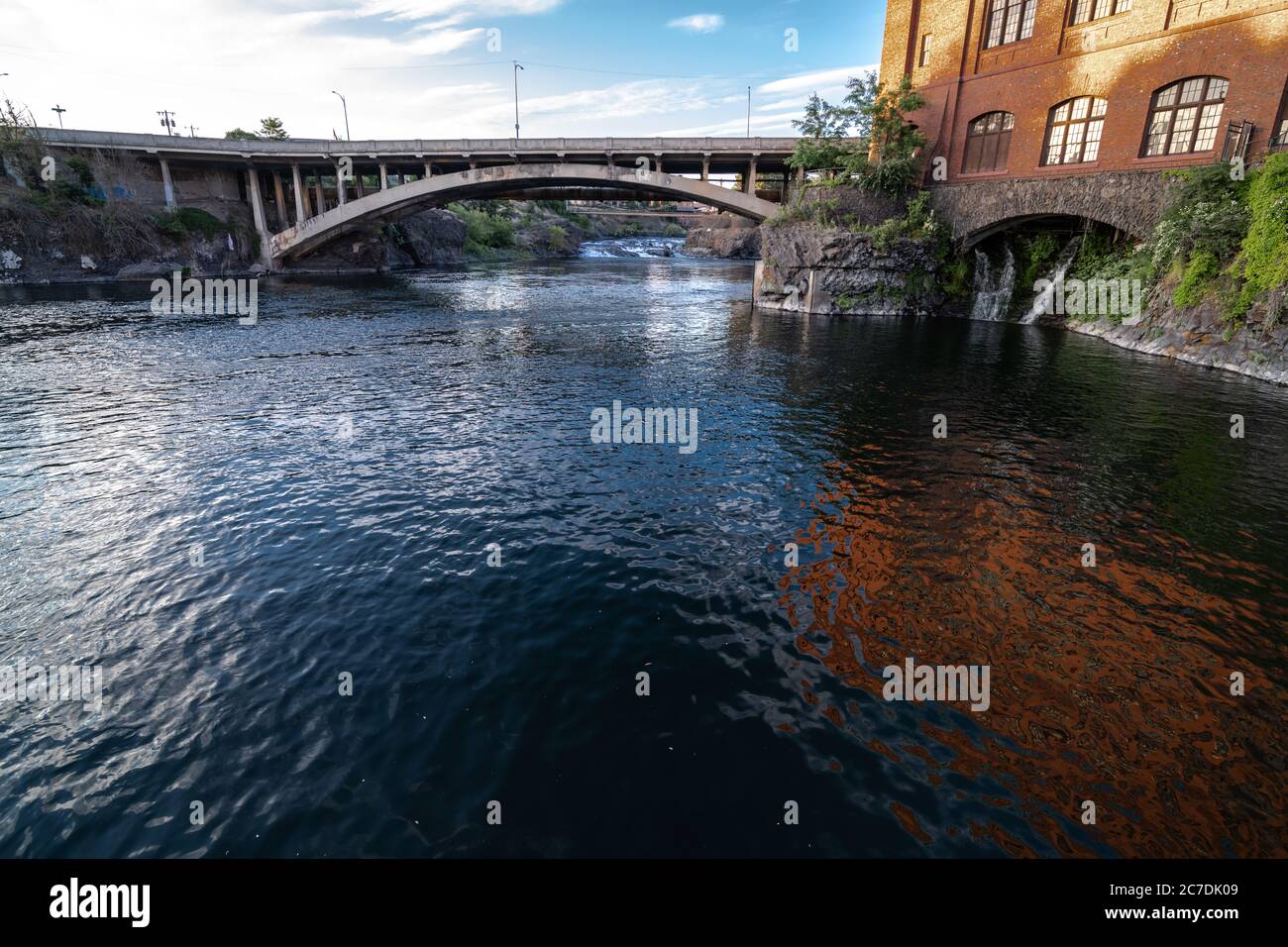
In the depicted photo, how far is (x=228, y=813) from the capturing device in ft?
19.0

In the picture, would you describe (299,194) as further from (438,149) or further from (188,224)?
(438,149)

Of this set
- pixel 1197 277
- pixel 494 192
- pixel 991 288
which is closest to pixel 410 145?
pixel 494 192

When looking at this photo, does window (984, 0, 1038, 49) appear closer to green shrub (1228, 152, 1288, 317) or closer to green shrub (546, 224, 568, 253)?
green shrub (1228, 152, 1288, 317)

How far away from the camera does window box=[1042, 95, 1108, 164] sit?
29938 mm

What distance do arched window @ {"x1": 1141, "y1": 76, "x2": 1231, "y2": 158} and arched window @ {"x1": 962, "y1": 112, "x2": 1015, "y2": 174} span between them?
6.81 metres

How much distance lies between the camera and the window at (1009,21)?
3191cm

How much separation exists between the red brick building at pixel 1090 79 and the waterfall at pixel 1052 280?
3926 mm

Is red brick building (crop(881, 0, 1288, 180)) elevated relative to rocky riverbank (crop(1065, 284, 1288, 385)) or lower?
elevated

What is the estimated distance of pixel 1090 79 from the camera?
29.7 meters

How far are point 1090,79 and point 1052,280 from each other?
364 inches

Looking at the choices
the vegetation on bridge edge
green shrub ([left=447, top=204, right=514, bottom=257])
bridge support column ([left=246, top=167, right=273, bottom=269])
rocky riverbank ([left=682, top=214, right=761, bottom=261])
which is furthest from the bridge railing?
rocky riverbank ([left=682, top=214, right=761, bottom=261])

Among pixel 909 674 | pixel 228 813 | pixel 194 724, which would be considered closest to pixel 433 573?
pixel 194 724

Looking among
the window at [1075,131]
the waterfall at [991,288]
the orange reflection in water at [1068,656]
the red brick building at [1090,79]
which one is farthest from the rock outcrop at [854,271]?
the orange reflection in water at [1068,656]
